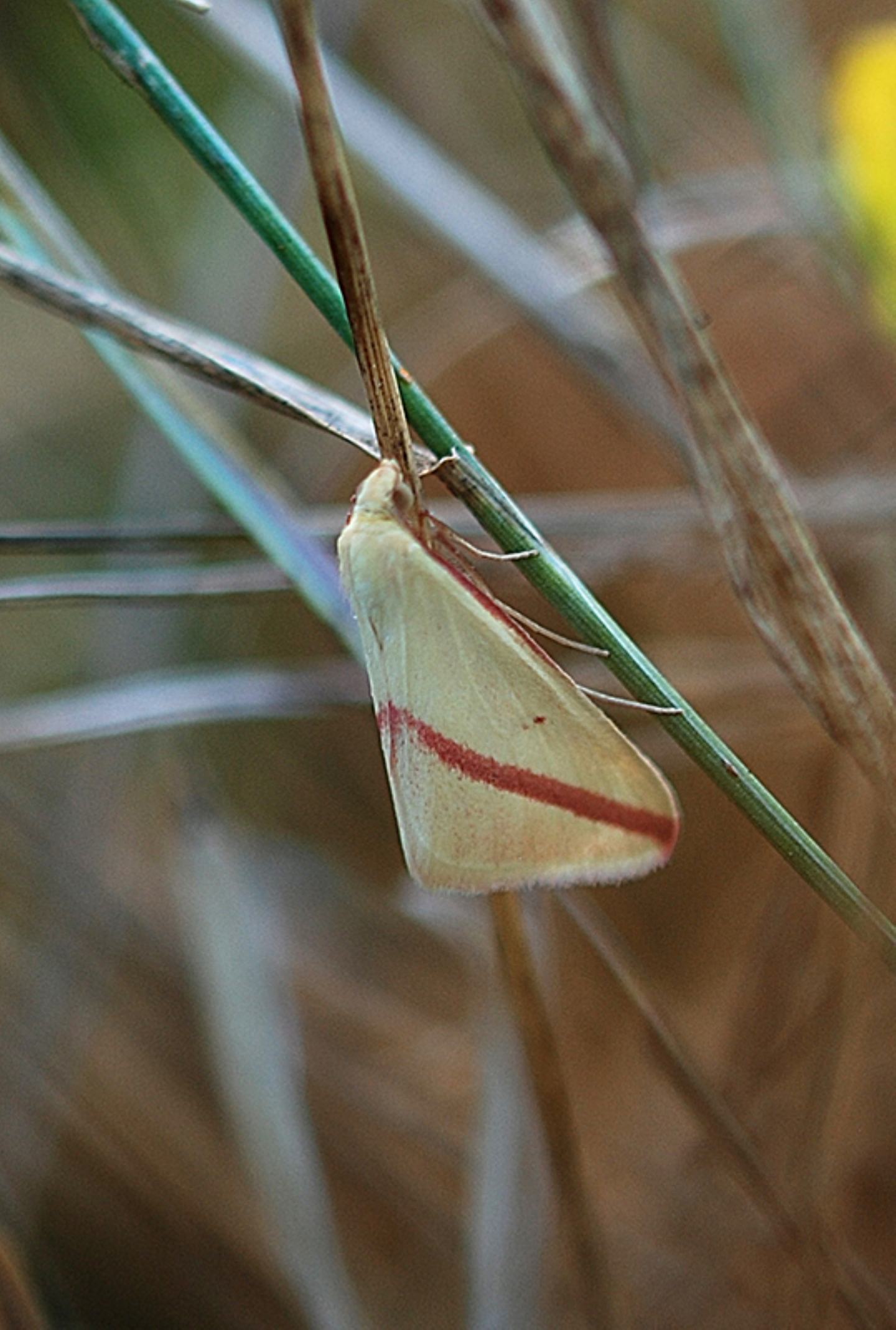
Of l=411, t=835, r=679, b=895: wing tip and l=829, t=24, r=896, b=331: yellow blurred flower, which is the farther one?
l=829, t=24, r=896, b=331: yellow blurred flower

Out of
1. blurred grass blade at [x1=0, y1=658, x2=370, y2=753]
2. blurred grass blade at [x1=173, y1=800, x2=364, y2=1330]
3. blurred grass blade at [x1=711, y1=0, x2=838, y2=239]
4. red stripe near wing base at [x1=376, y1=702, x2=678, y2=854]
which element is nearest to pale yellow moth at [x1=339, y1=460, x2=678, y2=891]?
red stripe near wing base at [x1=376, y1=702, x2=678, y2=854]

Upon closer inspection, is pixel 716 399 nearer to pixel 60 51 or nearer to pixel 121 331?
pixel 121 331

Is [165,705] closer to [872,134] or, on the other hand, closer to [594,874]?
[594,874]

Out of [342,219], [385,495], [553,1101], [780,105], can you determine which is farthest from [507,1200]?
[780,105]

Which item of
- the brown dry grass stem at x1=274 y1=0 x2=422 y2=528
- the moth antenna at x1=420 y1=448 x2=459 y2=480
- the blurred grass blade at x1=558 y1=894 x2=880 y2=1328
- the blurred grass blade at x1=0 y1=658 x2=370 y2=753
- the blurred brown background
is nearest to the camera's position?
the brown dry grass stem at x1=274 y1=0 x2=422 y2=528

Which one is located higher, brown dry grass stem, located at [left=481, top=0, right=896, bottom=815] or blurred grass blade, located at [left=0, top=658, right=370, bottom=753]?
blurred grass blade, located at [left=0, top=658, right=370, bottom=753]

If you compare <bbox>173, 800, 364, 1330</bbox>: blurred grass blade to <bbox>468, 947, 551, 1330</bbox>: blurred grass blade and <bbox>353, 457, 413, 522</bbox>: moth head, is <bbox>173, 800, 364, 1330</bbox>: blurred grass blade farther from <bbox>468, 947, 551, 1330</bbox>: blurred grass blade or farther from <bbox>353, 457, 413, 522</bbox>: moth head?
<bbox>353, 457, 413, 522</bbox>: moth head

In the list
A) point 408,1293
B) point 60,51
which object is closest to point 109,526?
point 408,1293
